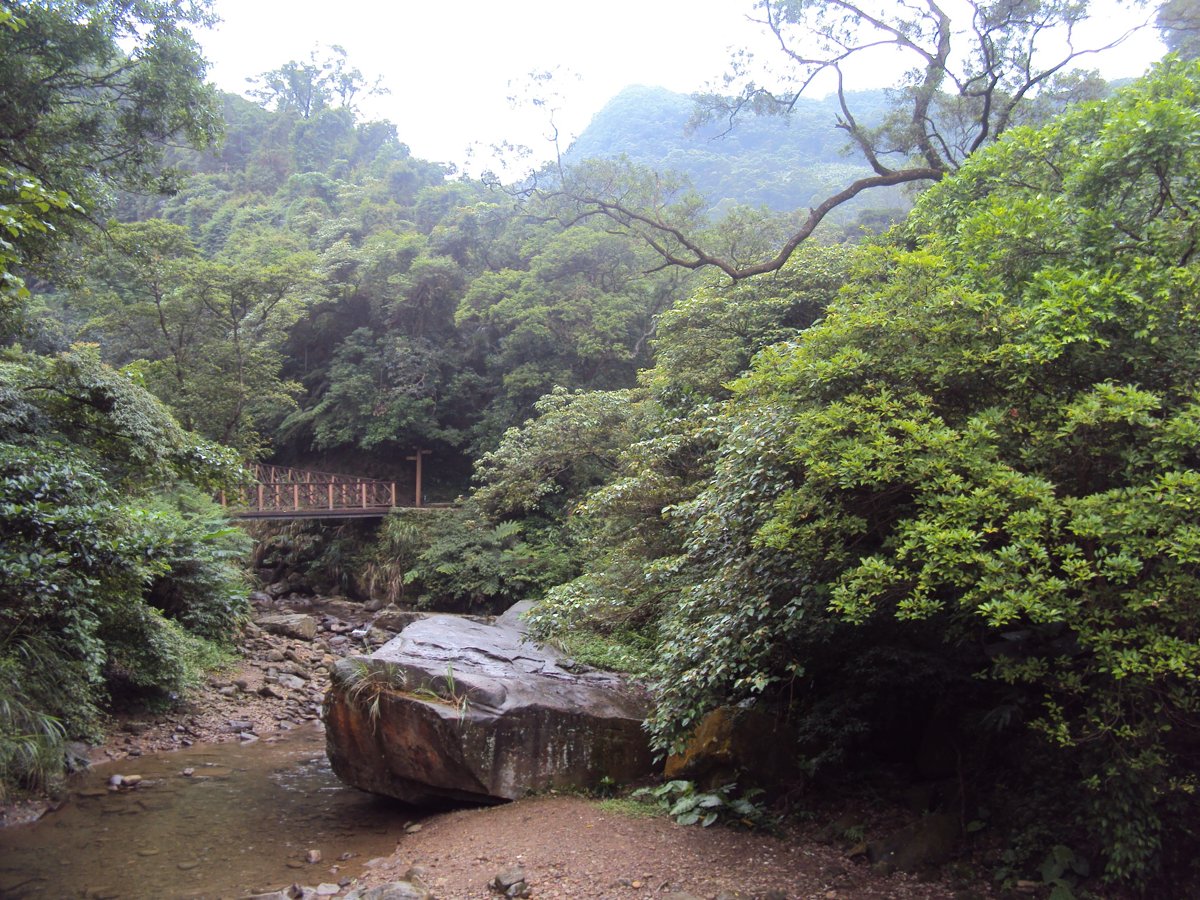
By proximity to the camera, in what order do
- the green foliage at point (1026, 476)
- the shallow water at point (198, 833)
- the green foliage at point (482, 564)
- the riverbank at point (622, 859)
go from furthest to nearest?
the green foliage at point (482, 564)
the shallow water at point (198, 833)
the riverbank at point (622, 859)
the green foliage at point (1026, 476)

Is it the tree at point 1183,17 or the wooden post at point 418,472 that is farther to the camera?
the wooden post at point 418,472

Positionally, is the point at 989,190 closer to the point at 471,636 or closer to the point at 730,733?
the point at 730,733

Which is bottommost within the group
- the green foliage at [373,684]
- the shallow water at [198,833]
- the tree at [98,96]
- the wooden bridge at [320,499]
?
the shallow water at [198,833]

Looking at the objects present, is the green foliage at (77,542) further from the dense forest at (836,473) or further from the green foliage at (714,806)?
the green foliage at (714,806)

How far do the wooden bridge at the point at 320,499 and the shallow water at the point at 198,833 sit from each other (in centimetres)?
1001

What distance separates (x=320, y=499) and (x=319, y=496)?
0.29ft

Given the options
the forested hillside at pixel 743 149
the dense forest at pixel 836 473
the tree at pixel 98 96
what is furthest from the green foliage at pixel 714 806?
the forested hillside at pixel 743 149

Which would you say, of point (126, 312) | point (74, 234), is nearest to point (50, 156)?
point (74, 234)

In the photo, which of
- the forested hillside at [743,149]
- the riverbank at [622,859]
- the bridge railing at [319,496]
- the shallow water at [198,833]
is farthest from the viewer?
the forested hillside at [743,149]

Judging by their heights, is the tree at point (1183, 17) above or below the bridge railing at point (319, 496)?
above

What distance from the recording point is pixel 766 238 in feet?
57.2

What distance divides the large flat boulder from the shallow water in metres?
0.55

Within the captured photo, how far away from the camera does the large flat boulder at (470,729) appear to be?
6836mm

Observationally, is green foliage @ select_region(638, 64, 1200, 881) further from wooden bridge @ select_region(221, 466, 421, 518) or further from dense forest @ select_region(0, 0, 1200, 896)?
wooden bridge @ select_region(221, 466, 421, 518)
